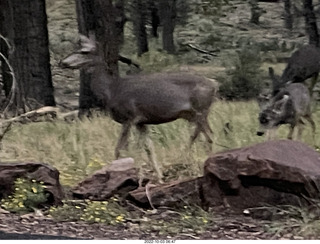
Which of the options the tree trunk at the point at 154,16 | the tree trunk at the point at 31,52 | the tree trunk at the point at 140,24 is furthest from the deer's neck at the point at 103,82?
the tree trunk at the point at 154,16

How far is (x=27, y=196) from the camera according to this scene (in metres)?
7.93

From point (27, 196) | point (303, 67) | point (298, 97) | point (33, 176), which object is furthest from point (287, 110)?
point (303, 67)

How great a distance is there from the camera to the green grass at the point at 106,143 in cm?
882

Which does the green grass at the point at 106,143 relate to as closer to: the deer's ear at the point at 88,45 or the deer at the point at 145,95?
the deer at the point at 145,95

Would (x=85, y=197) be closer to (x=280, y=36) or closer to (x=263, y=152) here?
(x=263, y=152)

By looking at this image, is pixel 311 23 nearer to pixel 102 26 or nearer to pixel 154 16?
pixel 154 16

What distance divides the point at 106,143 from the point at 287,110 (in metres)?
1.97

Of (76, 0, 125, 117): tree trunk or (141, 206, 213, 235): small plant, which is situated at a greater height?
(76, 0, 125, 117): tree trunk

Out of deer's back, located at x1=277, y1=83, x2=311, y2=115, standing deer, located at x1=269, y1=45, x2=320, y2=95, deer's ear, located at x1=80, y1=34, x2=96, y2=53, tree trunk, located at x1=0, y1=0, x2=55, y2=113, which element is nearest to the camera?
deer's ear, located at x1=80, y1=34, x2=96, y2=53

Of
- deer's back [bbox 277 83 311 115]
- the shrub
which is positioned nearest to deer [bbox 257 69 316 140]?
deer's back [bbox 277 83 311 115]

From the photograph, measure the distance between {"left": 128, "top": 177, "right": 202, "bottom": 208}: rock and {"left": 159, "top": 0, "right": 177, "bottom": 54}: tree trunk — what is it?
30.3 ft

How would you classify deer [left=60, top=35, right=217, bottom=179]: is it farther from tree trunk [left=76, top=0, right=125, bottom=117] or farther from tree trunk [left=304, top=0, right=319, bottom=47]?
tree trunk [left=304, top=0, right=319, bottom=47]

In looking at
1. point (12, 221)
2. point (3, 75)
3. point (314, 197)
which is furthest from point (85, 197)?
point (3, 75)

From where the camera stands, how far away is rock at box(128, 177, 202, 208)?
7.91m
